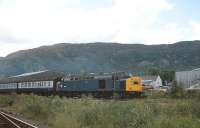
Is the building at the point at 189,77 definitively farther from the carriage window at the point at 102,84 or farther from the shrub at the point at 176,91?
the carriage window at the point at 102,84

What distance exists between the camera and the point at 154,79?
140750mm

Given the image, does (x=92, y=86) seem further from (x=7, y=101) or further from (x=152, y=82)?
(x=152, y=82)

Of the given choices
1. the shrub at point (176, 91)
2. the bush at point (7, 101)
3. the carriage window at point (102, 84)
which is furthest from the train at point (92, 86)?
the bush at point (7, 101)

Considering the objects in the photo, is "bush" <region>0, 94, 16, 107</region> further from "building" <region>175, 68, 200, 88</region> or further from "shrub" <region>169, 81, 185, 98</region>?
"building" <region>175, 68, 200, 88</region>

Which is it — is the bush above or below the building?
below

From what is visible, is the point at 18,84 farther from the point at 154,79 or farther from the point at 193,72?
the point at 154,79

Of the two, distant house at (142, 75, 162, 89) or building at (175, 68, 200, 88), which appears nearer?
building at (175, 68, 200, 88)

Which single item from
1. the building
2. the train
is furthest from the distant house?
the train

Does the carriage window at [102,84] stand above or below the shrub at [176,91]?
above

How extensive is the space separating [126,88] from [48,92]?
16.6 metres

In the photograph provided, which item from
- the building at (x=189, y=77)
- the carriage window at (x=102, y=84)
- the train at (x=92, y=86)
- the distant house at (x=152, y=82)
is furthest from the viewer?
the distant house at (x=152, y=82)

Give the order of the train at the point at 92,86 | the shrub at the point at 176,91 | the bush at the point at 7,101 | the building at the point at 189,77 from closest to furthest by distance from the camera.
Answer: the shrub at the point at 176,91, the train at the point at 92,86, the bush at the point at 7,101, the building at the point at 189,77

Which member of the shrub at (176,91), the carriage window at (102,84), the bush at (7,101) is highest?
the carriage window at (102,84)

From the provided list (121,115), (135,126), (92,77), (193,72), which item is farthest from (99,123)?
(193,72)
